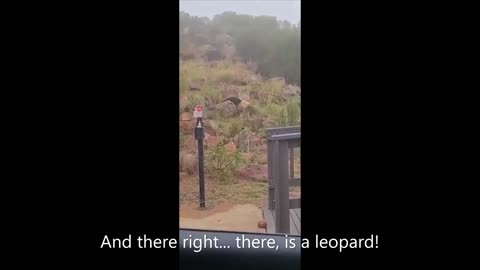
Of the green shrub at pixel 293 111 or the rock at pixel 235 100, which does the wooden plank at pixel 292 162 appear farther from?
the rock at pixel 235 100

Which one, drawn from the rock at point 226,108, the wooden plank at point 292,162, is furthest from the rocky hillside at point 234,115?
the wooden plank at point 292,162

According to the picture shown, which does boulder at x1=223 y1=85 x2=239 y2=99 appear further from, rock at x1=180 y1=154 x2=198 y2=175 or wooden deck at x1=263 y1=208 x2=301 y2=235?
wooden deck at x1=263 y1=208 x2=301 y2=235

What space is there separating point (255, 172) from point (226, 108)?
0.99 feet

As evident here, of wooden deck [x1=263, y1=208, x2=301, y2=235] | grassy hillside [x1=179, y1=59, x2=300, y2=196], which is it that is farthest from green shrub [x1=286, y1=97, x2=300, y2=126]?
wooden deck [x1=263, y1=208, x2=301, y2=235]

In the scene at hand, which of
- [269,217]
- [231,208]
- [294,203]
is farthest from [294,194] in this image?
[231,208]

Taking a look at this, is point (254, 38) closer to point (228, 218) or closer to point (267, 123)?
point (267, 123)

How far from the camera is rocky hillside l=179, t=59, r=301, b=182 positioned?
1908 millimetres

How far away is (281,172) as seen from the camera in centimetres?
193

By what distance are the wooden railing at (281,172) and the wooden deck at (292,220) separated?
2 centimetres
